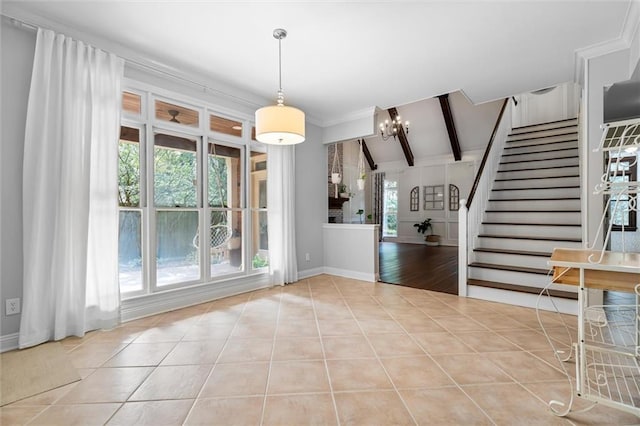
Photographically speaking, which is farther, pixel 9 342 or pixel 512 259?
pixel 512 259

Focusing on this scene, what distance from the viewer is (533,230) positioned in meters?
4.17

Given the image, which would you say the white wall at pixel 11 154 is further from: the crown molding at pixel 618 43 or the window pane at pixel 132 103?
the crown molding at pixel 618 43

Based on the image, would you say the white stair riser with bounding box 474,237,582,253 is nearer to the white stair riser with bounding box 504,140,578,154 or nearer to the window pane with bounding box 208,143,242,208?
the white stair riser with bounding box 504,140,578,154

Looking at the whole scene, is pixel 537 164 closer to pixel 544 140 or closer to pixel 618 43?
pixel 544 140

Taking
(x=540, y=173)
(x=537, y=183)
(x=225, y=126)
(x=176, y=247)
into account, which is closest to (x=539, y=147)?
(x=540, y=173)

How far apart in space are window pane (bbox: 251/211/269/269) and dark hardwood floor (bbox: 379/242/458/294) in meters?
1.91

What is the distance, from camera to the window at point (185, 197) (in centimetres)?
308

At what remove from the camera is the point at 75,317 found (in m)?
2.53

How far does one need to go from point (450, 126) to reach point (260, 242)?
20.4 ft

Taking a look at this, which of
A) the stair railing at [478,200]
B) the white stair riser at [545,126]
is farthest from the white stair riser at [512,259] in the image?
the white stair riser at [545,126]

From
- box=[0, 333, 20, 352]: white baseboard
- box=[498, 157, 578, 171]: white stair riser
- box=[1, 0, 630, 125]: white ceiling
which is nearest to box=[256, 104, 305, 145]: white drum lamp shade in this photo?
box=[1, 0, 630, 125]: white ceiling

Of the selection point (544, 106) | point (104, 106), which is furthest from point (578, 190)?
point (104, 106)

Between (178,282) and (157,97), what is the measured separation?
2113 millimetres

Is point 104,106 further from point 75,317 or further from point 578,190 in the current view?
point 578,190
